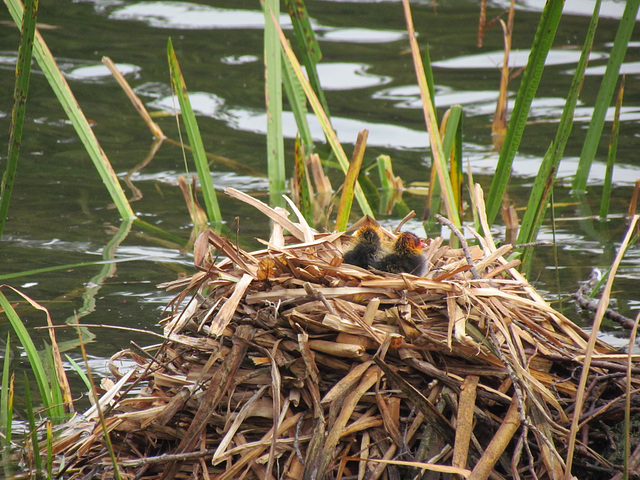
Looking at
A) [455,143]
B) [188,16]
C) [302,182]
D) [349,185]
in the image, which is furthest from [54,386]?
[188,16]

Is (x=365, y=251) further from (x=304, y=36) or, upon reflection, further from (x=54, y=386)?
(x=304, y=36)

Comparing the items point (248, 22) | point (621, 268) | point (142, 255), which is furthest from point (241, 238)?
point (248, 22)

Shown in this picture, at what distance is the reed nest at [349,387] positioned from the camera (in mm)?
2158

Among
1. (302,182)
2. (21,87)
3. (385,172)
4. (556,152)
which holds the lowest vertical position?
(385,172)

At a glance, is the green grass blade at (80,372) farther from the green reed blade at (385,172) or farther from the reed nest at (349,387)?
the green reed blade at (385,172)

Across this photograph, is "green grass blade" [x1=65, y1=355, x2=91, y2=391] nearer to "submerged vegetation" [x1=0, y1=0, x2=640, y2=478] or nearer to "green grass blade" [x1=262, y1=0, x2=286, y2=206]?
"submerged vegetation" [x1=0, y1=0, x2=640, y2=478]

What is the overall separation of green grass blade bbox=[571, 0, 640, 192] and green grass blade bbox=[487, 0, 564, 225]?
544 mm

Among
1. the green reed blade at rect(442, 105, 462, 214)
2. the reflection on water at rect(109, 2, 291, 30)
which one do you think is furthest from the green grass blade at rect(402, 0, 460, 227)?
the reflection on water at rect(109, 2, 291, 30)

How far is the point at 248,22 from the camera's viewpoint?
29.5 feet

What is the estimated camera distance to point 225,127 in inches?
282

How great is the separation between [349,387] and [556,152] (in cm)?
167

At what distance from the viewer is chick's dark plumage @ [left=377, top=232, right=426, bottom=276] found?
112 inches

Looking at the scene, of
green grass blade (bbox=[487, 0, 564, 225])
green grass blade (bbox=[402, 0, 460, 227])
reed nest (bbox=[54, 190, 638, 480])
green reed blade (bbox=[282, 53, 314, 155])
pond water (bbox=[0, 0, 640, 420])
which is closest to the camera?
reed nest (bbox=[54, 190, 638, 480])

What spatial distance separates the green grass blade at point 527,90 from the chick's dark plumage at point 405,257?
0.69 metres
